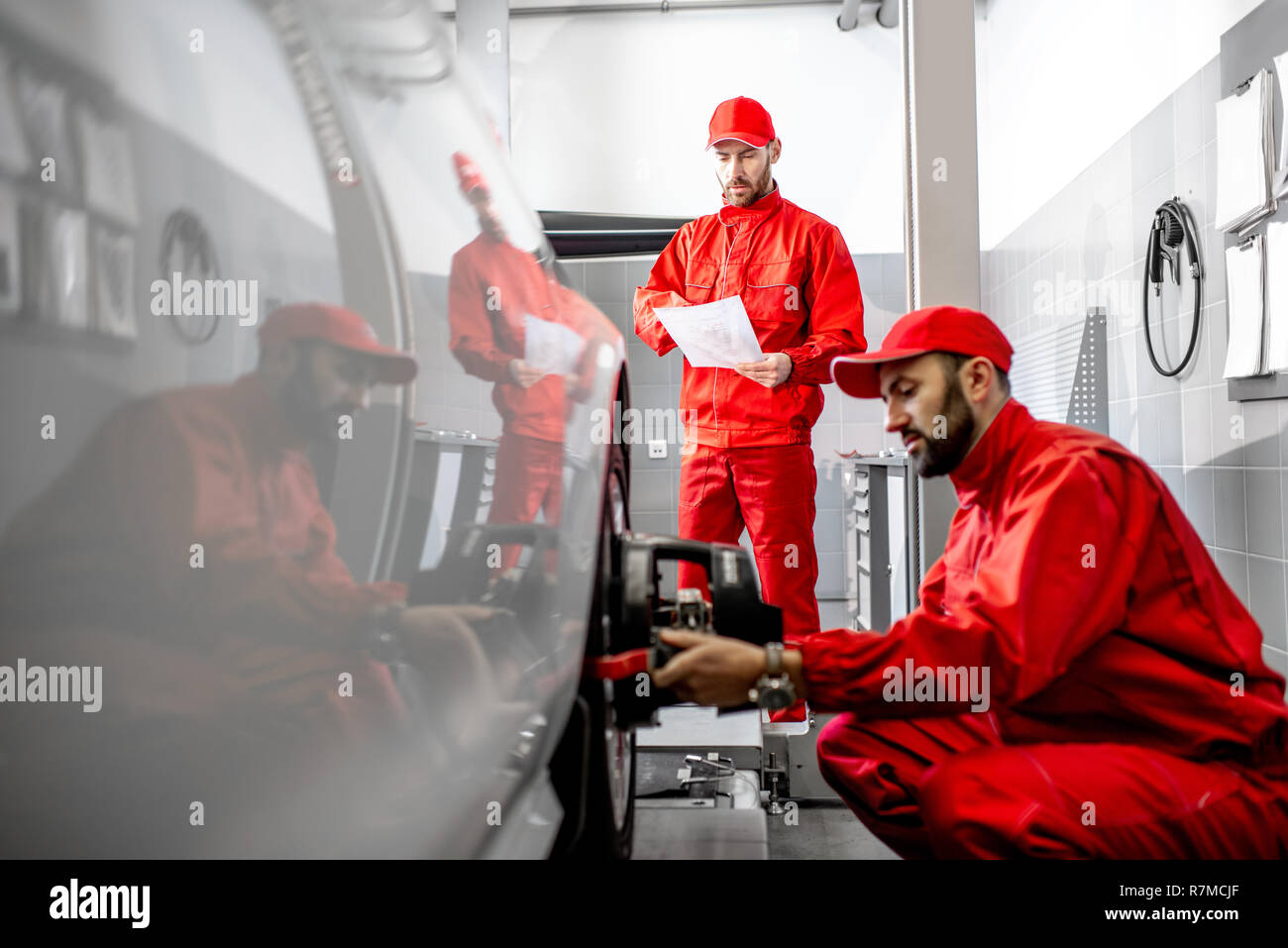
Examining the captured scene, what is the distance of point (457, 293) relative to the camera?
708mm

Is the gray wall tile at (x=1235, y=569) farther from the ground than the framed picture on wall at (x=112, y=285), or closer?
closer

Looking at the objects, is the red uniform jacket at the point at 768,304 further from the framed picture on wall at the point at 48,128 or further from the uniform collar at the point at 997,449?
the framed picture on wall at the point at 48,128

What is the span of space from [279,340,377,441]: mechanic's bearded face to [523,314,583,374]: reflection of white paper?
10.5 inches

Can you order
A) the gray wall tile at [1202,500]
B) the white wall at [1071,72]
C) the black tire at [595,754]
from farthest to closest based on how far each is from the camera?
the white wall at [1071,72] → the gray wall tile at [1202,500] → the black tire at [595,754]

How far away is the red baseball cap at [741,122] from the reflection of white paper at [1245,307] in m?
1.15

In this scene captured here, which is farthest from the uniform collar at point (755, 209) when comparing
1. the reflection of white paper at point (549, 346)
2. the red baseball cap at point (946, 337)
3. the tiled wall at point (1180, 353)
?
the reflection of white paper at point (549, 346)

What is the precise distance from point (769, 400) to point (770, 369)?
0.18 m

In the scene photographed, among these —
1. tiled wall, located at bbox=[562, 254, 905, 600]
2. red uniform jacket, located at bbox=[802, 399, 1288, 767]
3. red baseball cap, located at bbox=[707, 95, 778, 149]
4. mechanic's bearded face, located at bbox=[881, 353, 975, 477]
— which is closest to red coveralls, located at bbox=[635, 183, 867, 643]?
red baseball cap, located at bbox=[707, 95, 778, 149]

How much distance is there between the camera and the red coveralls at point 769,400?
2.00 m

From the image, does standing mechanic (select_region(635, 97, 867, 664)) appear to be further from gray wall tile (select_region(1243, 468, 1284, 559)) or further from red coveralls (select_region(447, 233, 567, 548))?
red coveralls (select_region(447, 233, 567, 548))

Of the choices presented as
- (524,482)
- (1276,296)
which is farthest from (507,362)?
(1276,296)

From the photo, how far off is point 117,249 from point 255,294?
7 cm

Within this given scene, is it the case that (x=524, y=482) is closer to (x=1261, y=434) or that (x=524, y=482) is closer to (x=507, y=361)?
(x=507, y=361)

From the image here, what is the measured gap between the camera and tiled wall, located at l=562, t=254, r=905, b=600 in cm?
427
